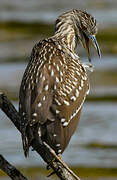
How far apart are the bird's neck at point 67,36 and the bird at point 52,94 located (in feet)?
0.09

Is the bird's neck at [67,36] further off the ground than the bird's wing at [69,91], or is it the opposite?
the bird's neck at [67,36]

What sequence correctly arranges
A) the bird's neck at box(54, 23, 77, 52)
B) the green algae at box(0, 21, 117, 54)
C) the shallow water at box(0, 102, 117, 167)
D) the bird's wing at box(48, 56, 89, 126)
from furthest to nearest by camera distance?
the green algae at box(0, 21, 117, 54) → the shallow water at box(0, 102, 117, 167) → the bird's neck at box(54, 23, 77, 52) → the bird's wing at box(48, 56, 89, 126)

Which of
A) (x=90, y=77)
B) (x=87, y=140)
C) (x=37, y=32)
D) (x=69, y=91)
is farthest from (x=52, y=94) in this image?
(x=37, y=32)

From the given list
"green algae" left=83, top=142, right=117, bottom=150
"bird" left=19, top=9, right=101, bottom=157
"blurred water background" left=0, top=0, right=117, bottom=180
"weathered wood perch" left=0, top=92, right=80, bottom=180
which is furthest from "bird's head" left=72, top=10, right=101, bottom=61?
"green algae" left=83, top=142, right=117, bottom=150

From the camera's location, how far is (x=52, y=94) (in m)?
7.91

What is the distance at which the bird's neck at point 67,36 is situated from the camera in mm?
8773

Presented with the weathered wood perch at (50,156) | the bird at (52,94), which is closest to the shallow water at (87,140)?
the bird at (52,94)

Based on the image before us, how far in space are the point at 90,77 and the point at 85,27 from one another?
9.50 meters

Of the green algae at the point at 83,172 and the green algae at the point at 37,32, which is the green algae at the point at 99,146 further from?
the green algae at the point at 37,32

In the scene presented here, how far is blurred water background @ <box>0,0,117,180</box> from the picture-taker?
14406mm

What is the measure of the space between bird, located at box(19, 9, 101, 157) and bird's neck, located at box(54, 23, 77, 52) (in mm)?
27

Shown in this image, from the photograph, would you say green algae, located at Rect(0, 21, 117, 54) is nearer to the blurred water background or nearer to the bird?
the blurred water background

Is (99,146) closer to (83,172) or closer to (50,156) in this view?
(83,172)

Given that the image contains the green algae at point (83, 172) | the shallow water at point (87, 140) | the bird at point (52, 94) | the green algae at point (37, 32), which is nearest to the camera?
the bird at point (52, 94)
